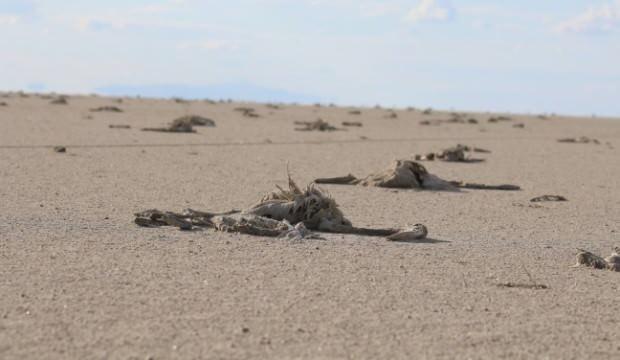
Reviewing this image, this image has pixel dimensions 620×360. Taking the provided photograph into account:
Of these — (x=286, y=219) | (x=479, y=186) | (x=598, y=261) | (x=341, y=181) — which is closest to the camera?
(x=598, y=261)

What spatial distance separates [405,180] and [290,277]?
6709 mm

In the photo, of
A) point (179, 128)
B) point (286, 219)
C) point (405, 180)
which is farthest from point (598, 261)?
point (179, 128)

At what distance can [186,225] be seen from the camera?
8.54 m

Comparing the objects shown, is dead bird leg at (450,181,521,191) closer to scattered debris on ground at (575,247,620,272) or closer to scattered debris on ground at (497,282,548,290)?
scattered debris on ground at (575,247,620,272)

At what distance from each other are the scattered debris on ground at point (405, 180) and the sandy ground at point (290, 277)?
40cm

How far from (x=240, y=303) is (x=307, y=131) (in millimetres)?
21846

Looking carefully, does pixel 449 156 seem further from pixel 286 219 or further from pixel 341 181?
pixel 286 219

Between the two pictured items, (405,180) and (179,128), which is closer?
(405,180)

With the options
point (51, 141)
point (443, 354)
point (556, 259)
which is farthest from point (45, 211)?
point (51, 141)

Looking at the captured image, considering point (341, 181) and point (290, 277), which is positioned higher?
point (290, 277)

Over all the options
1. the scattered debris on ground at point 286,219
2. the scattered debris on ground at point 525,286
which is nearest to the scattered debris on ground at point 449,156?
the scattered debris on ground at point 286,219

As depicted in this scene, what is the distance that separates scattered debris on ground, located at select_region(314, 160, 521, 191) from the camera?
1315cm

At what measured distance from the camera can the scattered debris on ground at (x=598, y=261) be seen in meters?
7.56

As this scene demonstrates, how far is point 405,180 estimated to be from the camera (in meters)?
13.1
